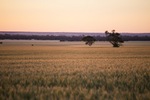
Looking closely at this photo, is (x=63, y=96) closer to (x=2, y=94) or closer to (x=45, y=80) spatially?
(x=2, y=94)

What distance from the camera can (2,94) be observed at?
10.3 metres

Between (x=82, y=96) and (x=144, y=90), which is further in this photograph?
(x=144, y=90)

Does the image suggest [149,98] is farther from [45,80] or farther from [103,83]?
[45,80]

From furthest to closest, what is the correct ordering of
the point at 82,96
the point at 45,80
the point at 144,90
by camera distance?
1. the point at 45,80
2. the point at 144,90
3. the point at 82,96

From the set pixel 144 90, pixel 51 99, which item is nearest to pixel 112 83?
pixel 144 90

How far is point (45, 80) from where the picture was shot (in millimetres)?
14203

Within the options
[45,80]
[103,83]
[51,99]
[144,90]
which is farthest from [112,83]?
[51,99]

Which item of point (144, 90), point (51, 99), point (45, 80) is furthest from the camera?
point (45, 80)

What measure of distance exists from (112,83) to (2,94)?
514 centimetres

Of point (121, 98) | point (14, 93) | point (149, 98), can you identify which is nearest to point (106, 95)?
point (121, 98)

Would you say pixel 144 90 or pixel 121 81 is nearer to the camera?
pixel 144 90

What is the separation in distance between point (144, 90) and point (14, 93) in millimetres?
4867

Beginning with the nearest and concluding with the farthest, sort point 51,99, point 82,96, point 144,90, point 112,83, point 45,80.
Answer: point 51,99
point 82,96
point 144,90
point 112,83
point 45,80

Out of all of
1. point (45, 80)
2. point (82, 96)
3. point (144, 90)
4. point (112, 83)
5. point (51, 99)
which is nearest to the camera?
point (51, 99)
